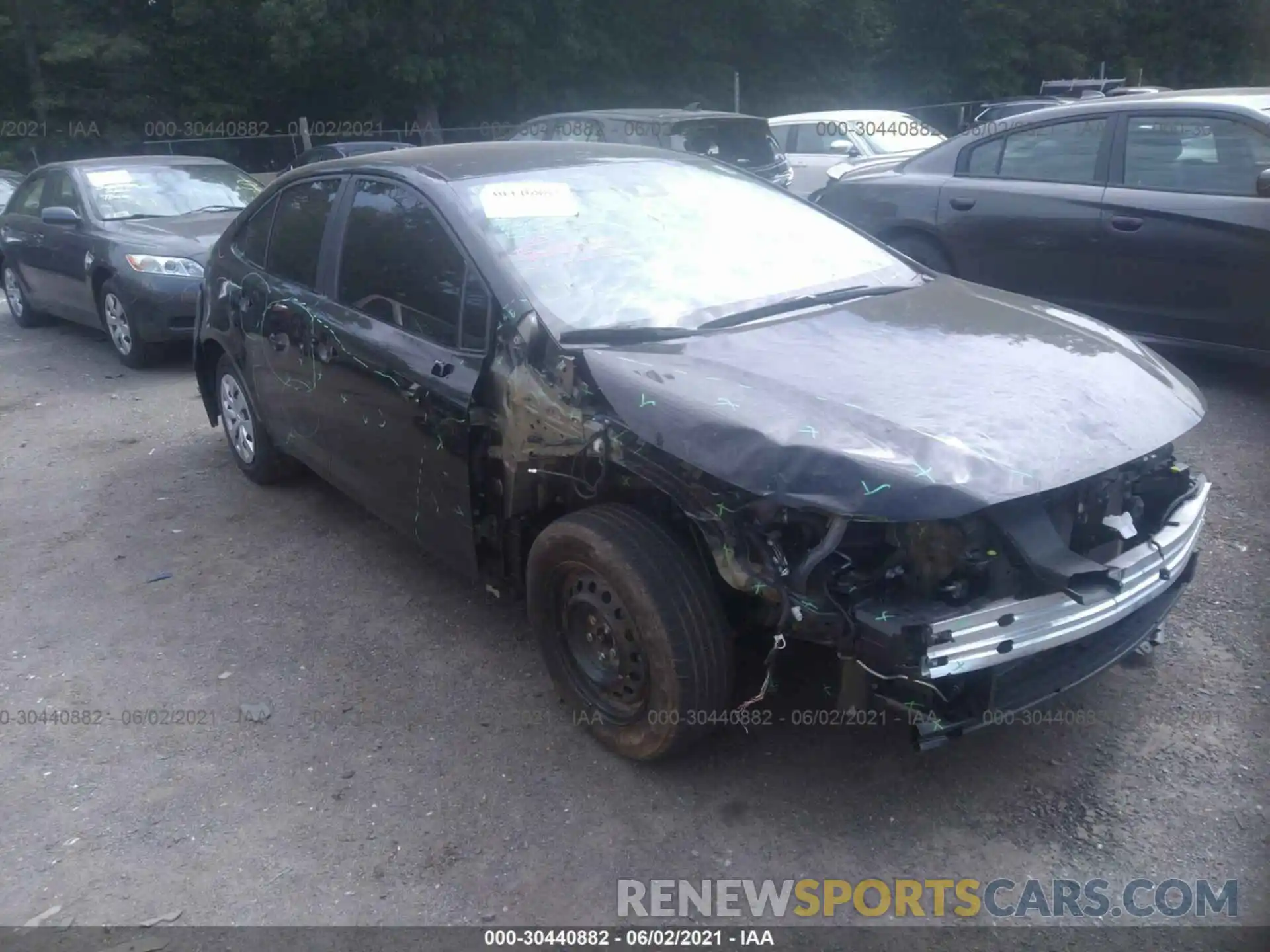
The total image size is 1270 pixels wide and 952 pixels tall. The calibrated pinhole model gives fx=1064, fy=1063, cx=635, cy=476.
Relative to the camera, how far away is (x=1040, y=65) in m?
35.0

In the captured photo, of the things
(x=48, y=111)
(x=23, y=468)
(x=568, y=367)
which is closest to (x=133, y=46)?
(x=48, y=111)

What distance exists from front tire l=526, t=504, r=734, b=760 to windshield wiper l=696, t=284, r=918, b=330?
29.2 inches

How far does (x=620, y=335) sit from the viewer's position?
334 cm

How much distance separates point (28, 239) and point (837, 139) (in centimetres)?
923

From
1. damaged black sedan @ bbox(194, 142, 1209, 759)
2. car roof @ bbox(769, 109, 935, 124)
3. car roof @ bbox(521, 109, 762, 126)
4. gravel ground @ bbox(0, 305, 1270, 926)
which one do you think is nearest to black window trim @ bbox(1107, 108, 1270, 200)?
gravel ground @ bbox(0, 305, 1270, 926)

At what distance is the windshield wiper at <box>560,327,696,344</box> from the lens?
3.31m

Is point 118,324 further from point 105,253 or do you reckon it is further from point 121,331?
point 105,253

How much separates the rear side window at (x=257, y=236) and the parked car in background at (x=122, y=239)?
2.96m

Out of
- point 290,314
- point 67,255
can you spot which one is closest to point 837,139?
point 67,255

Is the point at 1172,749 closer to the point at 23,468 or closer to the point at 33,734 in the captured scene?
the point at 33,734

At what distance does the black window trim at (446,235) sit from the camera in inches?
137

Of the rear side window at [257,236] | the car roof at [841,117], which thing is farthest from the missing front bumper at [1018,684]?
the car roof at [841,117]

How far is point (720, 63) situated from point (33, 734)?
31.0m

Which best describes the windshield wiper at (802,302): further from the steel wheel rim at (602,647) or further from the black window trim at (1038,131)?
the black window trim at (1038,131)
